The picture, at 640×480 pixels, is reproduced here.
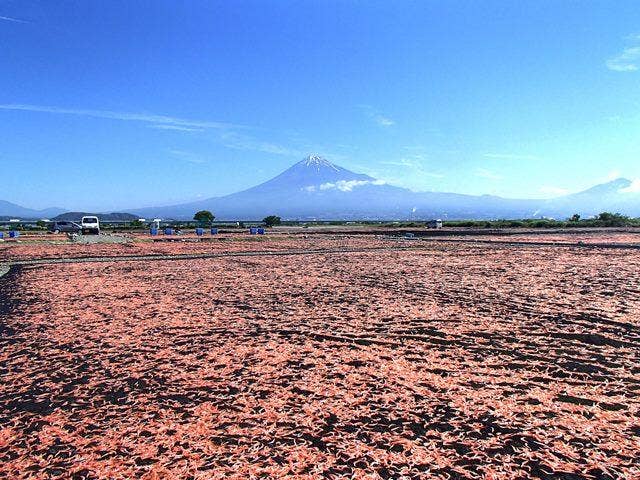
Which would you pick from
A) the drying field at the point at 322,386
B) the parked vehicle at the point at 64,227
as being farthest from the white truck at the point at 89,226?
the drying field at the point at 322,386

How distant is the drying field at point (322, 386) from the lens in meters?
4.08

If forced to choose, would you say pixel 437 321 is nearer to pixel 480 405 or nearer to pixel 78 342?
pixel 480 405

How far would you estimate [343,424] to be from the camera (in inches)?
187

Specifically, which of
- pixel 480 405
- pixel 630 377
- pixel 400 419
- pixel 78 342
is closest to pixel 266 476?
pixel 400 419

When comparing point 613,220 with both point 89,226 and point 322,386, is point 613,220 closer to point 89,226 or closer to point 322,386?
point 89,226

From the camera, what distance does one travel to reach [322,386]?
5840 millimetres

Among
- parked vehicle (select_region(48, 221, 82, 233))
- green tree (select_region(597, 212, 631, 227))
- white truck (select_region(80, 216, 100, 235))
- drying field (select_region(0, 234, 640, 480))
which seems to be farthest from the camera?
green tree (select_region(597, 212, 631, 227))

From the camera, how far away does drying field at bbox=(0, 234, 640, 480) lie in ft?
13.4

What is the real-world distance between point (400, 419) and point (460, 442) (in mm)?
717

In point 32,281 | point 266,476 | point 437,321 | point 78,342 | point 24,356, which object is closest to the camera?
point 266,476

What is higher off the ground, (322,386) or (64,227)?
(64,227)

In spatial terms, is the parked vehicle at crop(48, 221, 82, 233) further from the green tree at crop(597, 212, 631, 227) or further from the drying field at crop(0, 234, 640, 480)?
the green tree at crop(597, 212, 631, 227)

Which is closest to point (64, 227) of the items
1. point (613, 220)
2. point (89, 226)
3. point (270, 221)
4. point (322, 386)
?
point (89, 226)

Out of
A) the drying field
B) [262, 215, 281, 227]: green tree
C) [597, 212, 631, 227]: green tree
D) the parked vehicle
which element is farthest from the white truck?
[597, 212, 631, 227]: green tree
